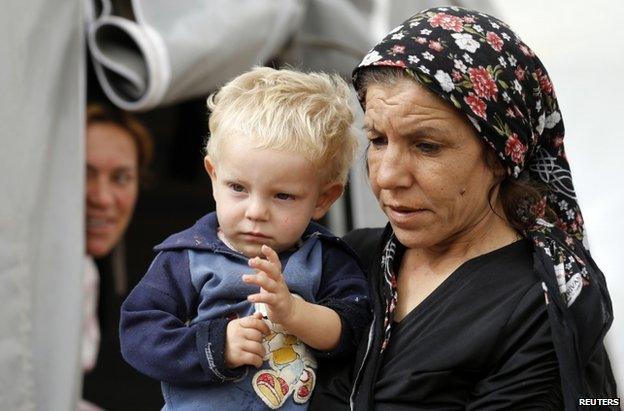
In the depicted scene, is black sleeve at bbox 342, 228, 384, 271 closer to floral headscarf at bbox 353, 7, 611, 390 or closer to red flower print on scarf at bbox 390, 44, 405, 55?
floral headscarf at bbox 353, 7, 611, 390

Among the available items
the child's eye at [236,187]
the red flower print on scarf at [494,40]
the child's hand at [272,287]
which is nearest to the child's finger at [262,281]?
the child's hand at [272,287]

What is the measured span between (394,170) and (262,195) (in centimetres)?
25

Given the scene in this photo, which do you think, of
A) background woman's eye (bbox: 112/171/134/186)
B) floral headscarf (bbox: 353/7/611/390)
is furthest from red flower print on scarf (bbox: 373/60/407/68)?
background woman's eye (bbox: 112/171/134/186)

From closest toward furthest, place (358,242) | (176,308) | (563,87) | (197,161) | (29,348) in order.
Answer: (176,308)
(358,242)
(29,348)
(563,87)
(197,161)

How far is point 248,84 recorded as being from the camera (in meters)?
2.23

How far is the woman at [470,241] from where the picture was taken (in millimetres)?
1991

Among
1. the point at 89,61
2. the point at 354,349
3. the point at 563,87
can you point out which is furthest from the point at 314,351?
the point at 563,87

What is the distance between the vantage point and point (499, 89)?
6.63 ft

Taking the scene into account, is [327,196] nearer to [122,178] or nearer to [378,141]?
[378,141]

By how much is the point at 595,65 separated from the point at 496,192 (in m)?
2.35

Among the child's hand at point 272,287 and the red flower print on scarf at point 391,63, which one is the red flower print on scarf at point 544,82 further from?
the child's hand at point 272,287

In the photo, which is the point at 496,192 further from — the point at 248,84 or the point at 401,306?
the point at 248,84

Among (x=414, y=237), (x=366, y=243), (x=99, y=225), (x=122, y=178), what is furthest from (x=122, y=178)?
(x=414, y=237)

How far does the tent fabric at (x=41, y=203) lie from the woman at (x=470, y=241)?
1.39 metres
